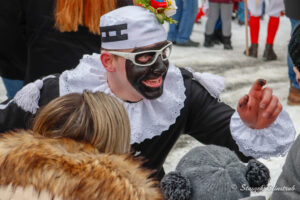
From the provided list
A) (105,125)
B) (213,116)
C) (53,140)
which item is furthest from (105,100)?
(213,116)

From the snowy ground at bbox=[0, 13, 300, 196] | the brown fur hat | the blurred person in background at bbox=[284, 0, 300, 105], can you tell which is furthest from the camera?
the snowy ground at bbox=[0, 13, 300, 196]

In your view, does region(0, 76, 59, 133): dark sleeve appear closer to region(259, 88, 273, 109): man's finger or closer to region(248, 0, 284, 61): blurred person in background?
region(259, 88, 273, 109): man's finger

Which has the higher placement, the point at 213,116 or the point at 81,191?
the point at 81,191

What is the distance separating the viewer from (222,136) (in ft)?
6.08

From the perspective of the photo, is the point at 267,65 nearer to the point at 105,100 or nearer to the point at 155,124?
the point at 155,124

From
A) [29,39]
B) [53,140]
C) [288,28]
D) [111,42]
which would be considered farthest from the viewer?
[288,28]

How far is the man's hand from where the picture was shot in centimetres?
144

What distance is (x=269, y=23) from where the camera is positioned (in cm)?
587

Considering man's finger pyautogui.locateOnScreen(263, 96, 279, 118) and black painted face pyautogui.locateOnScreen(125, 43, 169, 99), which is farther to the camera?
black painted face pyautogui.locateOnScreen(125, 43, 169, 99)

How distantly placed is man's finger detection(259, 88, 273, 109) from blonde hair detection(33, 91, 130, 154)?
521 mm

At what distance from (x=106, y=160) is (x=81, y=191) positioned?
0.12 meters

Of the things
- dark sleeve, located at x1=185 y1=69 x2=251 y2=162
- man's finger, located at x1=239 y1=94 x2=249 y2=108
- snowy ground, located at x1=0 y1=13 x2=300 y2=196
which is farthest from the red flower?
snowy ground, located at x1=0 y1=13 x2=300 y2=196

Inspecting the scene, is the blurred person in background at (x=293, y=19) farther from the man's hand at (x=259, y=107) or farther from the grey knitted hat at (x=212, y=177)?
the grey knitted hat at (x=212, y=177)

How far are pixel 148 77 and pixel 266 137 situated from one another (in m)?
0.54
